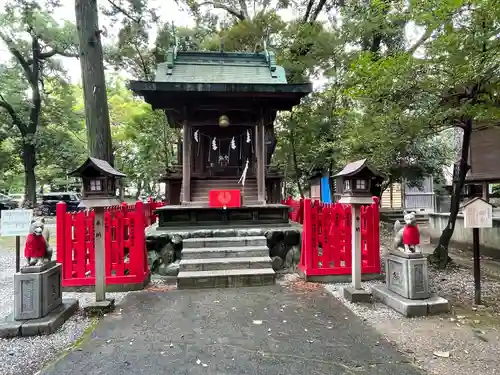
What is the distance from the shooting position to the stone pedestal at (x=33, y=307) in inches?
148

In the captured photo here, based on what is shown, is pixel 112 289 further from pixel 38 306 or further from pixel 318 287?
pixel 318 287

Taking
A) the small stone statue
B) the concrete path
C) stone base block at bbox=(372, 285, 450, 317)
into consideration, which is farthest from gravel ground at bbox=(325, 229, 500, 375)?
the small stone statue

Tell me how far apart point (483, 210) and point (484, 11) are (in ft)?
8.95

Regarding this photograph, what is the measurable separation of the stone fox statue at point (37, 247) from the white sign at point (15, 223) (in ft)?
1.19

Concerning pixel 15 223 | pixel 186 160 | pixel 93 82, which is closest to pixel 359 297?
pixel 15 223

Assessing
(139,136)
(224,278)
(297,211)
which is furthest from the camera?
(139,136)

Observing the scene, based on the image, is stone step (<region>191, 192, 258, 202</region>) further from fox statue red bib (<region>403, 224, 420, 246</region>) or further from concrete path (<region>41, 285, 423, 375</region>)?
fox statue red bib (<region>403, 224, 420, 246</region>)

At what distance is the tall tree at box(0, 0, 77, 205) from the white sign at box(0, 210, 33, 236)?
1805cm

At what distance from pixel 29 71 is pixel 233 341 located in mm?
23155

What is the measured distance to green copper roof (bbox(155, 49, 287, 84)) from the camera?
8.91 meters

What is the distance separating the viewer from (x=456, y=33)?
4777mm

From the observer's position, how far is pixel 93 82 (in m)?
8.21

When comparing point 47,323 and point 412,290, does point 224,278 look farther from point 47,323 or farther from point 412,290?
point 412,290

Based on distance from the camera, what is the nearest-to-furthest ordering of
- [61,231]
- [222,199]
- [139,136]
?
1. [61,231]
2. [222,199]
3. [139,136]
